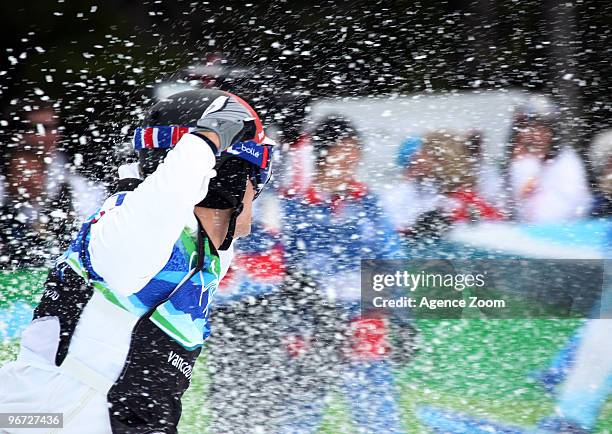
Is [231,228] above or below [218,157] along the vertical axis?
below

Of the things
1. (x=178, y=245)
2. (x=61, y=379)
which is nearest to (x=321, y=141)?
(x=178, y=245)

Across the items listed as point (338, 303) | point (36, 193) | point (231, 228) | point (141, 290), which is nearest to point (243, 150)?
point (231, 228)

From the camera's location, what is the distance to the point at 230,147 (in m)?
1.43

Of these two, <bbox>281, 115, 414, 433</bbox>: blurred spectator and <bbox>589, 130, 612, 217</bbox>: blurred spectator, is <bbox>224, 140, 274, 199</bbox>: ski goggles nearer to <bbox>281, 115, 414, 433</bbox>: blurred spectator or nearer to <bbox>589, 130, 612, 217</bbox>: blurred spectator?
<bbox>281, 115, 414, 433</bbox>: blurred spectator

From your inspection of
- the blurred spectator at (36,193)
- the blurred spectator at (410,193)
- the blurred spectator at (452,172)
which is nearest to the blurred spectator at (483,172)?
the blurred spectator at (452,172)

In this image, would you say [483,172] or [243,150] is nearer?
[243,150]

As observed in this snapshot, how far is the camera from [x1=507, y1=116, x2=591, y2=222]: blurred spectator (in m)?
2.71

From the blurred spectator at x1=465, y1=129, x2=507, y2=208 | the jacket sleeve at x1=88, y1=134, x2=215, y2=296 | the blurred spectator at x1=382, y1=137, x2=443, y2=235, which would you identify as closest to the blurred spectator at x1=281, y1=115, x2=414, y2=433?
the blurred spectator at x1=382, y1=137, x2=443, y2=235

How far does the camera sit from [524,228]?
108 inches

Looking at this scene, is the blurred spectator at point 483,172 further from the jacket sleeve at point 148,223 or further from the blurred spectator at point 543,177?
the jacket sleeve at point 148,223

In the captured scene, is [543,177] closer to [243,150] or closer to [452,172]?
[452,172]

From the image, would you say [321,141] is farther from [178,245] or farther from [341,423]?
[178,245]

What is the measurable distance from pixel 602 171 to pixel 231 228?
6.34 ft

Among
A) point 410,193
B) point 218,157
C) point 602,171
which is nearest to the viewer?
point 218,157
